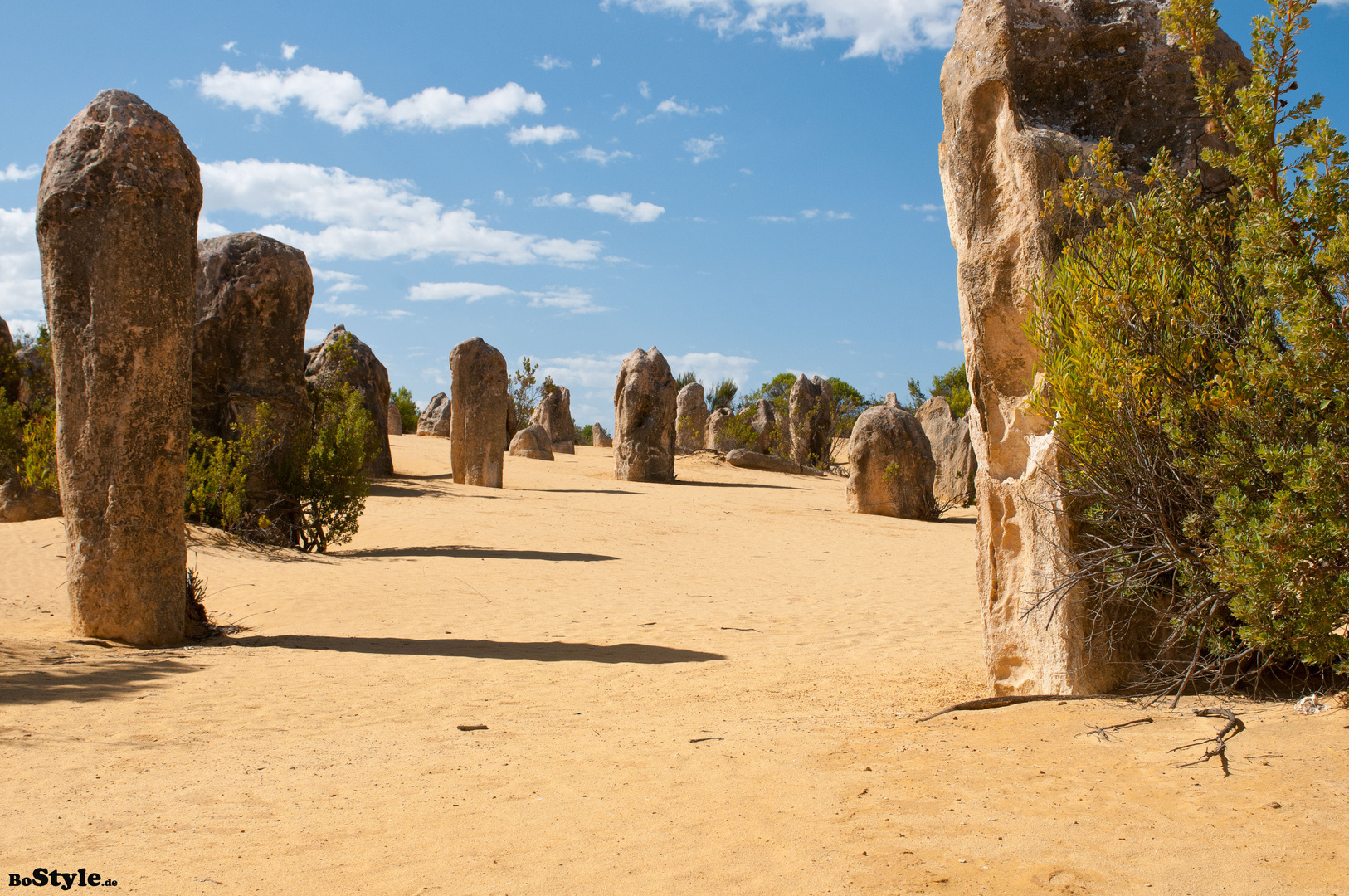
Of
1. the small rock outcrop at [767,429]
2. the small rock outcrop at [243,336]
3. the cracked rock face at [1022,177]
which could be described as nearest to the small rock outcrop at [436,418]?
the small rock outcrop at [767,429]

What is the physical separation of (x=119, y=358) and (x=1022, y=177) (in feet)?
17.7

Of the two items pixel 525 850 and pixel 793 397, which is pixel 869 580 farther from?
pixel 793 397

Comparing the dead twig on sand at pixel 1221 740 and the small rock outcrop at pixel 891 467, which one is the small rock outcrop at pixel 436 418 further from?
the dead twig on sand at pixel 1221 740

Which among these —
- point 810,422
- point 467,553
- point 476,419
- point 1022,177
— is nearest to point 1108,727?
point 1022,177

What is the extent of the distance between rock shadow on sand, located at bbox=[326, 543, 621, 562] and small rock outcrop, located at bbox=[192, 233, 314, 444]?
5.48ft

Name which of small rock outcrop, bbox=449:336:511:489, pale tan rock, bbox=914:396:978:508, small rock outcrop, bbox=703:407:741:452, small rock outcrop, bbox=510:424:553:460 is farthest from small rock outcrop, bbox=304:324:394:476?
small rock outcrop, bbox=703:407:741:452

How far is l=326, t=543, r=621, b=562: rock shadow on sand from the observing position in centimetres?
1061

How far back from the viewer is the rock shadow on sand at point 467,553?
34.8 ft

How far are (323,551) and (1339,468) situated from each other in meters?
9.82

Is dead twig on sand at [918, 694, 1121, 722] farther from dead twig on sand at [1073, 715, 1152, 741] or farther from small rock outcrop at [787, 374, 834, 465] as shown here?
small rock outcrop at [787, 374, 834, 465]

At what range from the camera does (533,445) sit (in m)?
26.1

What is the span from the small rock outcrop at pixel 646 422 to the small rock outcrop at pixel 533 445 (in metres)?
Result: 5.10

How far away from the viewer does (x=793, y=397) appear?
2859cm

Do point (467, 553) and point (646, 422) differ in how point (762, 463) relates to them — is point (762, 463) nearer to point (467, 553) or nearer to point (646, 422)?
point (646, 422)
